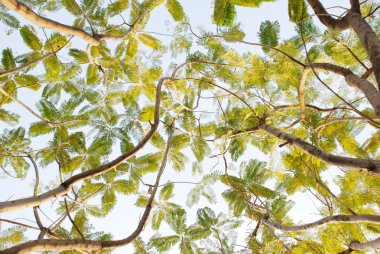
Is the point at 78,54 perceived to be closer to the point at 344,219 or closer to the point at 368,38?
the point at 368,38

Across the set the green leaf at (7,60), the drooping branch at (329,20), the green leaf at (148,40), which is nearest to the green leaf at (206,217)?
the green leaf at (148,40)

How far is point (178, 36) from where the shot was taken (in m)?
4.42

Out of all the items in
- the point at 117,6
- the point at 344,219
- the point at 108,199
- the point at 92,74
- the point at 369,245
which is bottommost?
the point at 369,245

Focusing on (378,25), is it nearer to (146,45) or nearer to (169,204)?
(146,45)

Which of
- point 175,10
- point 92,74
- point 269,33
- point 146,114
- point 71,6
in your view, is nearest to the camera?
point 269,33

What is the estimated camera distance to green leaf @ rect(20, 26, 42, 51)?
4086 millimetres

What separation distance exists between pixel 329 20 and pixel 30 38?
3.46 metres

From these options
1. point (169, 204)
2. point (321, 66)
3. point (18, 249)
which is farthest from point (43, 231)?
point (169, 204)

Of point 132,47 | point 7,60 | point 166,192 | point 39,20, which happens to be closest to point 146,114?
point 132,47

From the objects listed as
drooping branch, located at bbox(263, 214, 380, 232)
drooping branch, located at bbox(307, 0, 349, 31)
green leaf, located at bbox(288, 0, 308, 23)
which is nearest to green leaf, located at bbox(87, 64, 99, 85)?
green leaf, located at bbox(288, 0, 308, 23)

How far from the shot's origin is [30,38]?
163 inches

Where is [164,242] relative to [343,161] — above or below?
above

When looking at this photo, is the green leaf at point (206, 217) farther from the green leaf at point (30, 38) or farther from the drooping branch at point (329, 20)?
the green leaf at point (30, 38)

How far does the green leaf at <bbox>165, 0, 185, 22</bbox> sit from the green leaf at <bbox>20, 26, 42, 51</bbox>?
170cm
